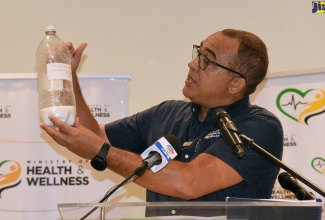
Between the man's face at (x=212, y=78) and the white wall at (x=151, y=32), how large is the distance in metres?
1.38

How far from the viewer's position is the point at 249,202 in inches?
69.1

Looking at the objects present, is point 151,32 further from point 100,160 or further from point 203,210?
point 203,210

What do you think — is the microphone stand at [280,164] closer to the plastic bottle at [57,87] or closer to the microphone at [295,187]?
the microphone at [295,187]

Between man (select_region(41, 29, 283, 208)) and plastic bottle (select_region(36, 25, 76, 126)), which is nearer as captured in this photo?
plastic bottle (select_region(36, 25, 76, 126))

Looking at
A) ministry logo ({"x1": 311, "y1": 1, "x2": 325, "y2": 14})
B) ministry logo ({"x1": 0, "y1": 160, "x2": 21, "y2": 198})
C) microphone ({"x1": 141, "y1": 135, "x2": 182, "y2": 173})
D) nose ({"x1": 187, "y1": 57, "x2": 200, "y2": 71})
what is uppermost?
ministry logo ({"x1": 311, "y1": 1, "x2": 325, "y2": 14})

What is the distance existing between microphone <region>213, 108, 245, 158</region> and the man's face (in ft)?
2.48

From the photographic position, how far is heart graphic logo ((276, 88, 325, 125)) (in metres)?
3.80

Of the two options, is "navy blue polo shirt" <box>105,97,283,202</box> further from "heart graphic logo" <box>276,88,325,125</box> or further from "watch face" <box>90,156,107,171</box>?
"heart graphic logo" <box>276,88,325,125</box>

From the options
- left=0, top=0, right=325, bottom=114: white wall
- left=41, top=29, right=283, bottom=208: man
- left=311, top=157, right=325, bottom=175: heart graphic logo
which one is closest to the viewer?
left=41, top=29, right=283, bottom=208: man

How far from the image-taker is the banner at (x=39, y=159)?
12.3 ft

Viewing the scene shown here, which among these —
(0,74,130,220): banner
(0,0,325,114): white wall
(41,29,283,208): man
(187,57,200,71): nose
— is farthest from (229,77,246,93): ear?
(0,0,325,114): white wall

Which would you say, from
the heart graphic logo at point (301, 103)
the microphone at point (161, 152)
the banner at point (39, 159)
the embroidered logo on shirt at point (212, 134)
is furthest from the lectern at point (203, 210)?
the heart graphic logo at point (301, 103)

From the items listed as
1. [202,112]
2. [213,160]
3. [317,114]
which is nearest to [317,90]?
[317,114]

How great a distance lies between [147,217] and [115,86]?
7.00 feet
